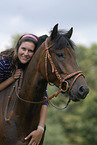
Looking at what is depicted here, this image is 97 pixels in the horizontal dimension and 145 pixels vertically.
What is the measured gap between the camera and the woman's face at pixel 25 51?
4279 millimetres

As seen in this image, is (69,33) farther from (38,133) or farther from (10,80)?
(38,133)

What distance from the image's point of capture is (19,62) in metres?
4.40

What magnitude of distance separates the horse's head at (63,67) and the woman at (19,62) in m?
0.43

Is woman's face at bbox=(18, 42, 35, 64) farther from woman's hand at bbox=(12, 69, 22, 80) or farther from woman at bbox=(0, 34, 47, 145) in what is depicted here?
woman's hand at bbox=(12, 69, 22, 80)

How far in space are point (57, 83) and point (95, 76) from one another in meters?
42.9

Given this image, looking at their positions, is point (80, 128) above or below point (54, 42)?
below

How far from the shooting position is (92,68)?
53625 mm

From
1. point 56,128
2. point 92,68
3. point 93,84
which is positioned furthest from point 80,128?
point 92,68

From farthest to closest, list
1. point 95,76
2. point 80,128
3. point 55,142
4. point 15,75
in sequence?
point 95,76 < point 80,128 < point 55,142 < point 15,75

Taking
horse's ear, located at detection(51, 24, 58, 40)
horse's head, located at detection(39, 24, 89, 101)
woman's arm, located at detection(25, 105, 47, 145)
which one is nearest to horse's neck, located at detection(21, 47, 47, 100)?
horse's head, located at detection(39, 24, 89, 101)

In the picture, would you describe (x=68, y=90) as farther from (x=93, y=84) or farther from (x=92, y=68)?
(x=92, y=68)

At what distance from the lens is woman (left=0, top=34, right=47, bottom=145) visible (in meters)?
4.28

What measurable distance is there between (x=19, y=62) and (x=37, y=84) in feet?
2.13

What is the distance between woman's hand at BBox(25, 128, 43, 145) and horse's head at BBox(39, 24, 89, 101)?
91cm
